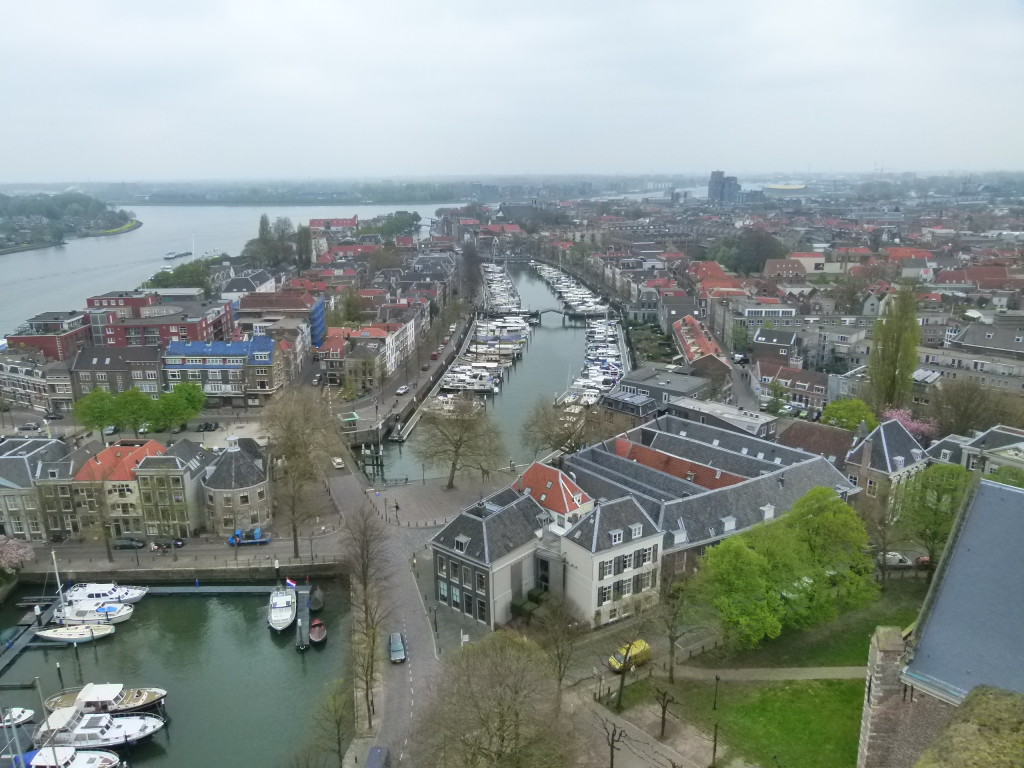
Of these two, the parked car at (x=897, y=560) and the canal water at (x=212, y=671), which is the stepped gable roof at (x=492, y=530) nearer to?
the canal water at (x=212, y=671)

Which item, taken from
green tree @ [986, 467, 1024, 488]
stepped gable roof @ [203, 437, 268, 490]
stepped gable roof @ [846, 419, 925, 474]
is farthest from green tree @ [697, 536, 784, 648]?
stepped gable roof @ [203, 437, 268, 490]

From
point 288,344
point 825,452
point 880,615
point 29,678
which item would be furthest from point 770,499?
point 288,344

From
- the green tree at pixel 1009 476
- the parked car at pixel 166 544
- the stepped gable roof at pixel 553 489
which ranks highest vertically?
the green tree at pixel 1009 476

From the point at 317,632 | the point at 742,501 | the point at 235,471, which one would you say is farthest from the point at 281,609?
the point at 742,501

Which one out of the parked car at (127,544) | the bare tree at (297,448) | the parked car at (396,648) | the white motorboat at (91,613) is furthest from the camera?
the bare tree at (297,448)

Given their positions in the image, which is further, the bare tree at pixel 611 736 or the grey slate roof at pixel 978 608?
the bare tree at pixel 611 736

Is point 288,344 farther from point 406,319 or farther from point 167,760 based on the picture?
point 167,760

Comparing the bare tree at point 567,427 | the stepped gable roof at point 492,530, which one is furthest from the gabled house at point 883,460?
the stepped gable roof at point 492,530
